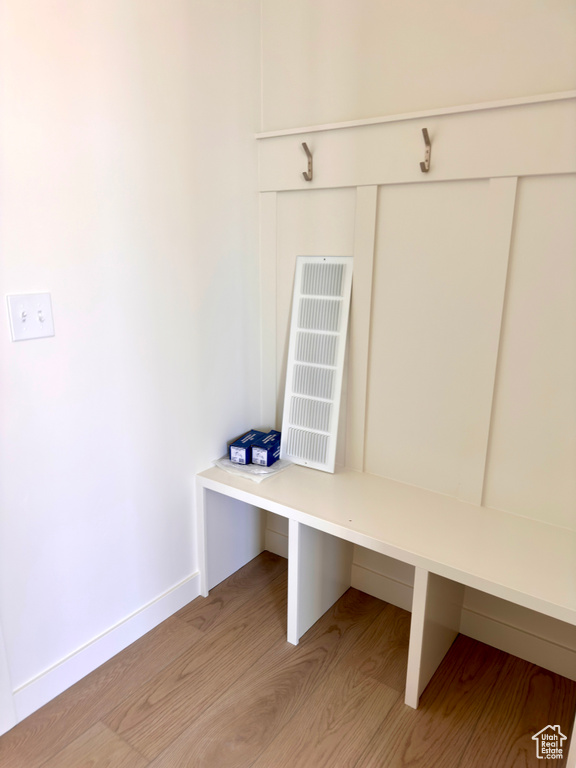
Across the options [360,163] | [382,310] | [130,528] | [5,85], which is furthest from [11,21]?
[130,528]

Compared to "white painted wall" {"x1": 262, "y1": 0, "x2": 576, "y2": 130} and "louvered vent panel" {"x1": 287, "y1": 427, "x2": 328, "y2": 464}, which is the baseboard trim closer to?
"louvered vent panel" {"x1": 287, "y1": 427, "x2": 328, "y2": 464}

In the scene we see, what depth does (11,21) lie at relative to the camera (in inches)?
49.3

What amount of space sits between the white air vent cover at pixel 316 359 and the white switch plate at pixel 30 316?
93 cm

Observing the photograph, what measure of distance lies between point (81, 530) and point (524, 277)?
1.55 metres

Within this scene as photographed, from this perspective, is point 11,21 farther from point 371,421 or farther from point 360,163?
point 371,421

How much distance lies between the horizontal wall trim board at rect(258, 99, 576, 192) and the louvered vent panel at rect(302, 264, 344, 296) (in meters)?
0.29

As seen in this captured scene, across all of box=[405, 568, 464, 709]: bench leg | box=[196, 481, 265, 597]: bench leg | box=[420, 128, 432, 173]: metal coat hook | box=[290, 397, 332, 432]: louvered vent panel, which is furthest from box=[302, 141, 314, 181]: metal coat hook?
box=[405, 568, 464, 709]: bench leg

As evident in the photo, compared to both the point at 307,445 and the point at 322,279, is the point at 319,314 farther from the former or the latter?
the point at 307,445

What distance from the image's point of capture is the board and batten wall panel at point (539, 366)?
149 centimetres

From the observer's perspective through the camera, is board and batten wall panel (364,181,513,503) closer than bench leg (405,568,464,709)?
No

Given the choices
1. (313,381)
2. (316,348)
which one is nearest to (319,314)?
(316,348)

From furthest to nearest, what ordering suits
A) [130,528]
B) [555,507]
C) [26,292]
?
[130,528] → [555,507] → [26,292]

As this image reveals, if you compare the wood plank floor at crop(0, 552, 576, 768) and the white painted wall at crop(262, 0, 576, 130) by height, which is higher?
the white painted wall at crop(262, 0, 576, 130)

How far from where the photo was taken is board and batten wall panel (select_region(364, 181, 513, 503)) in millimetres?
1627
